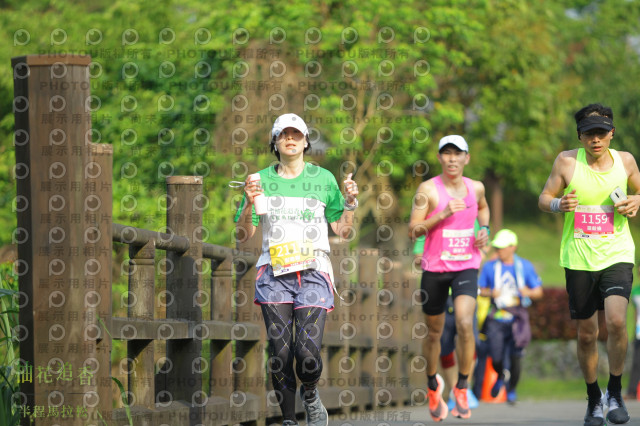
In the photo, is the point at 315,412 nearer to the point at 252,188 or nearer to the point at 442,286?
the point at 252,188

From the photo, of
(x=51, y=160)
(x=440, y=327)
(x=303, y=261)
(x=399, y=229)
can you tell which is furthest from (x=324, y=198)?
(x=399, y=229)

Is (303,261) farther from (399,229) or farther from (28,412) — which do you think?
(399,229)

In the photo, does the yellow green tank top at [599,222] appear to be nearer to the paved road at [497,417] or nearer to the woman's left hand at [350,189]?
the paved road at [497,417]

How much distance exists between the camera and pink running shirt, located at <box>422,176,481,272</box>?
995cm

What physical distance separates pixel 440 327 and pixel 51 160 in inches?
213

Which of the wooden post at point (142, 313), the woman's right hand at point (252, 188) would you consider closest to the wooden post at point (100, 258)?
the wooden post at point (142, 313)

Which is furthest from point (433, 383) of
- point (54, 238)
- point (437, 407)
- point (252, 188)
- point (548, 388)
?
point (548, 388)

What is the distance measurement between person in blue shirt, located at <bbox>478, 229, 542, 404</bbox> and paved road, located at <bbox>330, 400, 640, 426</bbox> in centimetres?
80

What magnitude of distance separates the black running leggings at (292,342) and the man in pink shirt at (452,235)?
99.1 inches

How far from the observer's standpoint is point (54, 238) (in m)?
5.79

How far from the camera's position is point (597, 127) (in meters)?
8.27

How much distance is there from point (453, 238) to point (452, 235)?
0.04m

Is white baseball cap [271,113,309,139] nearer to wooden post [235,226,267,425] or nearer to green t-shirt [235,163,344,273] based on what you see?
green t-shirt [235,163,344,273]

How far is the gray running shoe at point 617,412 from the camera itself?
840cm
